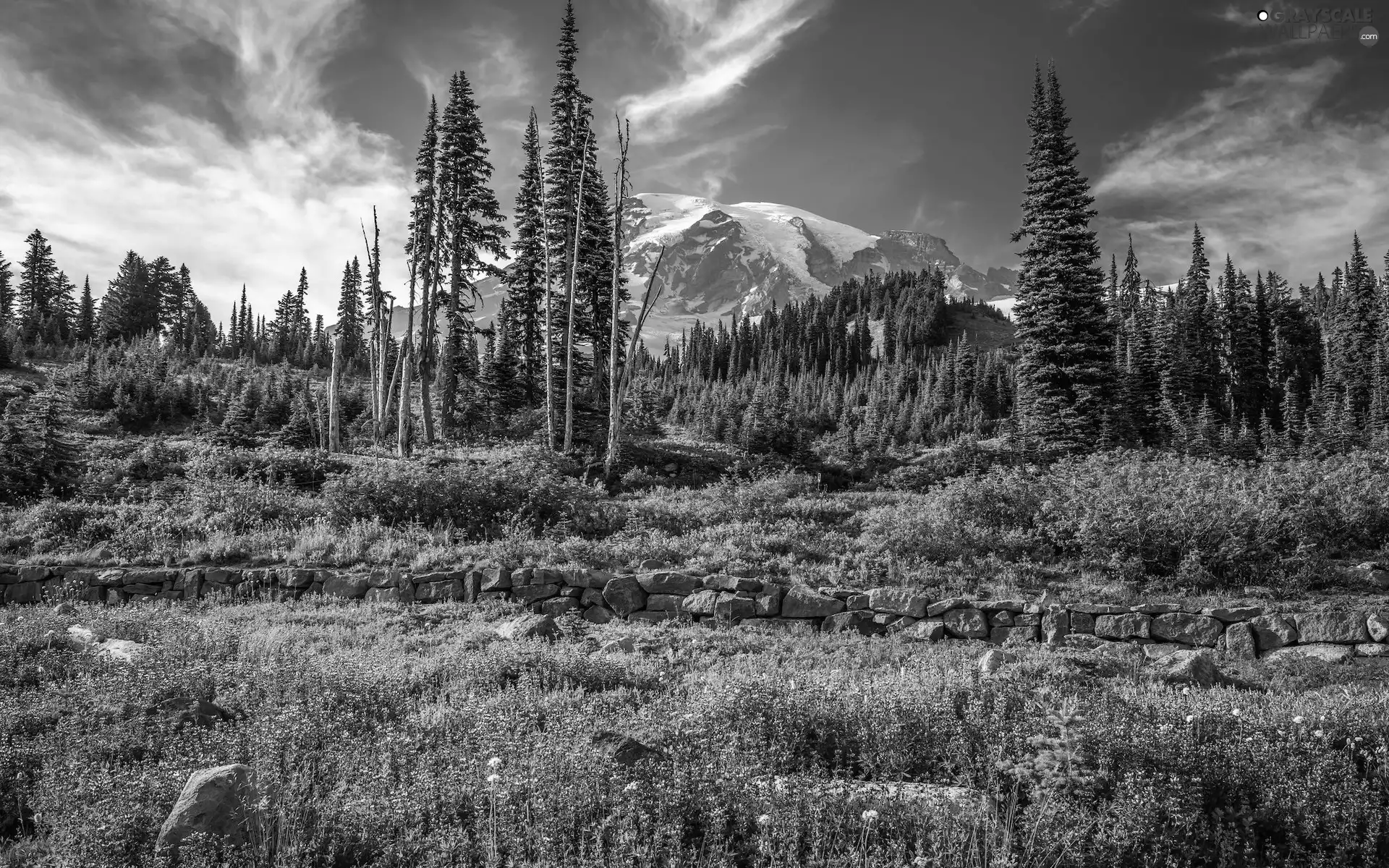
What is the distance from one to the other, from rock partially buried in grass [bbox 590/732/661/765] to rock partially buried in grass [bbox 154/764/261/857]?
74.5 inches

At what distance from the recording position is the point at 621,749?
4559mm

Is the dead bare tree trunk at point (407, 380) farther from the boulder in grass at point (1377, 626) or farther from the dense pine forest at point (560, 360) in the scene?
the boulder in grass at point (1377, 626)

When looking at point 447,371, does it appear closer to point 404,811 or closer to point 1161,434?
point 404,811

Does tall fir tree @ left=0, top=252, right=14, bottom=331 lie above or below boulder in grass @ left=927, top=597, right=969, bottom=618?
above

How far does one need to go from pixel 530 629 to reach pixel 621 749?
4018 millimetres

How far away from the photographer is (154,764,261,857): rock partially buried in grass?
3.51 meters

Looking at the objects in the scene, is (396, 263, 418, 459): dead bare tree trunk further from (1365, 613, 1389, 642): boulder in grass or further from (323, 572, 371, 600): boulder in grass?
(1365, 613, 1389, 642): boulder in grass

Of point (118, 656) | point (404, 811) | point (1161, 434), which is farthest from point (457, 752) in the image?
point (1161, 434)

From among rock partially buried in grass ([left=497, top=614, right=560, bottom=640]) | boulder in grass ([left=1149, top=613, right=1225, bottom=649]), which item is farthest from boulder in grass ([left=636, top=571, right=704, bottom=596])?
boulder in grass ([left=1149, top=613, right=1225, bottom=649])

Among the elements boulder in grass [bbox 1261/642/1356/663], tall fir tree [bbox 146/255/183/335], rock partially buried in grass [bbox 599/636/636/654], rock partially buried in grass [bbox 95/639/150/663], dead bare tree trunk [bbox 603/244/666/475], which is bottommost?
boulder in grass [bbox 1261/642/1356/663]

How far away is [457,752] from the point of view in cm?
443

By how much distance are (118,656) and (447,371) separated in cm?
3179

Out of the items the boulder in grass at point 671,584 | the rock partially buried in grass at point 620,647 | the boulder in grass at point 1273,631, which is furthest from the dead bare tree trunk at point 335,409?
the boulder in grass at point 1273,631

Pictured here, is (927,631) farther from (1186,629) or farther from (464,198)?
(464,198)
